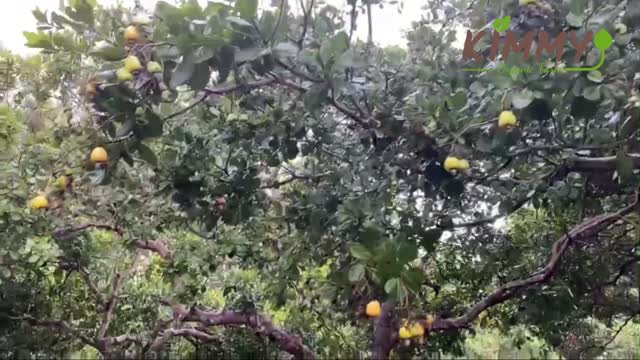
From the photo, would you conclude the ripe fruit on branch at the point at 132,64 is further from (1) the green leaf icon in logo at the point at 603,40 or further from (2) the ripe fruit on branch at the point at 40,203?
(1) the green leaf icon in logo at the point at 603,40

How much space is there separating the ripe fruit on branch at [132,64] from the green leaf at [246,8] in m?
0.26

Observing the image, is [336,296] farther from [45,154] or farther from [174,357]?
[174,357]

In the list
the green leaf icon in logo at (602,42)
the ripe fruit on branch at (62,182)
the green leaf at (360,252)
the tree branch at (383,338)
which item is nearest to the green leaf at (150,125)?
the ripe fruit on branch at (62,182)

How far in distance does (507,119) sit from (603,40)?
11.2 inches

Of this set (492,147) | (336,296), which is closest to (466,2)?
(492,147)

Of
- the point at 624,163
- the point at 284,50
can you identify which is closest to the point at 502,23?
the point at 624,163

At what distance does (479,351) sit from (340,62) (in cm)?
389

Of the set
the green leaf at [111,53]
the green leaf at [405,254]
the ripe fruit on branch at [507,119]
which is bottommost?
the green leaf at [405,254]

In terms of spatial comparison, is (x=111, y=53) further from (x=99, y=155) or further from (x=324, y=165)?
(x=324, y=165)

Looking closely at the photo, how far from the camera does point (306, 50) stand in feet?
4.56

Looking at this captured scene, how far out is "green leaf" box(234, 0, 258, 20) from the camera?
1220 mm

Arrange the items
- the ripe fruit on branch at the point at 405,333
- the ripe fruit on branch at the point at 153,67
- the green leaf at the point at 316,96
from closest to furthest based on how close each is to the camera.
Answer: the ripe fruit on branch at the point at 153,67 → the green leaf at the point at 316,96 → the ripe fruit on branch at the point at 405,333

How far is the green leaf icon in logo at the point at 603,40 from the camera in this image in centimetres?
133

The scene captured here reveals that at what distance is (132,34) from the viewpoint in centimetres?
133
